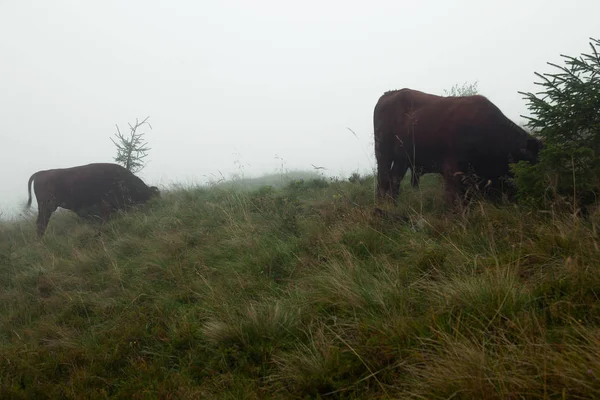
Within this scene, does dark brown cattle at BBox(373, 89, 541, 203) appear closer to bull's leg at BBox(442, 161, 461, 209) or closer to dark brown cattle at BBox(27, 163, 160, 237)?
bull's leg at BBox(442, 161, 461, 209)

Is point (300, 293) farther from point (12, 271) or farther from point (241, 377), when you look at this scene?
point (12, 271)

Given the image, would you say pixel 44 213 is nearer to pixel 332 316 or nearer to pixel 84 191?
pixel 84 191

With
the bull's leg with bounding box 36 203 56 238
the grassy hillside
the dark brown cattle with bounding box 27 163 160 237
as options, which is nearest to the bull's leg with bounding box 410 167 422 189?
the grassy hillside

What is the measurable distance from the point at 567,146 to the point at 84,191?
9.01 metres

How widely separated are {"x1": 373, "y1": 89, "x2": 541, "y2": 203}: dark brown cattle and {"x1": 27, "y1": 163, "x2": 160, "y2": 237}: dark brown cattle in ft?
19.8

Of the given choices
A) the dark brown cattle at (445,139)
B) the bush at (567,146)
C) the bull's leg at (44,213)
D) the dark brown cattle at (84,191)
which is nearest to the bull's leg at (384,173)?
the dark brown cattle at (445,139)

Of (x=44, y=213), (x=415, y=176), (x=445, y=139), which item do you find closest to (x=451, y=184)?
(x=445, y=139)

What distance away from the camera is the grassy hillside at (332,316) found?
156cm

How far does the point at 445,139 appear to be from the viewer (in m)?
4.53

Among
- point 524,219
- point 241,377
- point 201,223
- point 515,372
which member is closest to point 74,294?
point 201,223

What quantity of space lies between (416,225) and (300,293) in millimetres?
1590

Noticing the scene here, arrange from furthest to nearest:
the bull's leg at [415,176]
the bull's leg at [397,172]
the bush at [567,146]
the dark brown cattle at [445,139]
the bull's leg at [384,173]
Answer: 1. the bull's leg at [384,173]
2. the bull's leg at [397,172]
3. the bull's leg at [415,176]
4. the dark brown cattle at [445,139]
5. the bush at [567,146]

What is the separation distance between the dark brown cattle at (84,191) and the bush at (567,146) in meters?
7.76

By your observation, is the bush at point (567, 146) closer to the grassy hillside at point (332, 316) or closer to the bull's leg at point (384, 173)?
the grassy hillside at point (332, 316)
